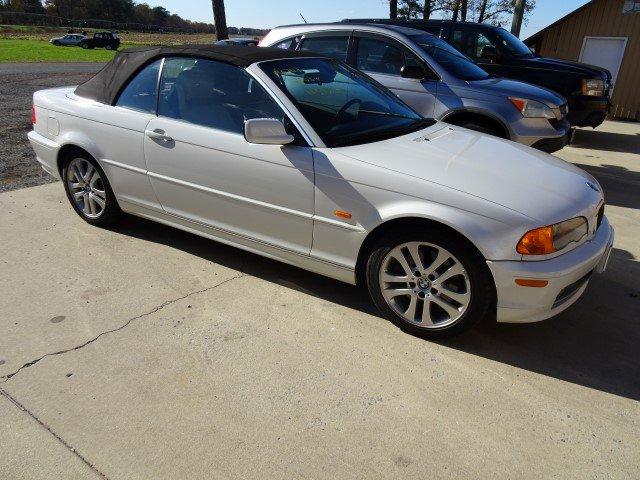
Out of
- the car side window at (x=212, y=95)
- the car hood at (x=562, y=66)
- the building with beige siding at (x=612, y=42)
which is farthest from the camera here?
the building with beige siding at (x=612, y=42)

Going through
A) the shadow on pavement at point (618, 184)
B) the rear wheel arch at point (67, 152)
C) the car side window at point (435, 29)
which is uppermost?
the car side window at point (435, 29)

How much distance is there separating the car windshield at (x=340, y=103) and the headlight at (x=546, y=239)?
118cm

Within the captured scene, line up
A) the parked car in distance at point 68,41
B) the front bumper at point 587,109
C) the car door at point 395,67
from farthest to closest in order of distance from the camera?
the parked car in distance at point 68,41 < the front bumper at point 587,109 < the car door at point 395,67

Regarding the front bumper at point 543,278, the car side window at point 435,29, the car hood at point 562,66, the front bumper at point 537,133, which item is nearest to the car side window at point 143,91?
the front bumper at point 543,278

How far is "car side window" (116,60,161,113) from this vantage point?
3822mm

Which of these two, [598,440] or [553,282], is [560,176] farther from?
[598,440]

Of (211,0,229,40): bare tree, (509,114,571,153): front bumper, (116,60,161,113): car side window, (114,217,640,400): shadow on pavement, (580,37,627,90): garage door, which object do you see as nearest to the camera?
(114,217,640,400): shadow on pavement

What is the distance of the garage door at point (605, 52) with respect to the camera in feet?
41.0

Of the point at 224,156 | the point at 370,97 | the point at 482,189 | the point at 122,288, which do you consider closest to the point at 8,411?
the point at 122,288

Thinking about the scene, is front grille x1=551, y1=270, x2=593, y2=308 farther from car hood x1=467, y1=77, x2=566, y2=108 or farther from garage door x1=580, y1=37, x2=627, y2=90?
garage door x1=580, y1=37, x2=627, y2=90

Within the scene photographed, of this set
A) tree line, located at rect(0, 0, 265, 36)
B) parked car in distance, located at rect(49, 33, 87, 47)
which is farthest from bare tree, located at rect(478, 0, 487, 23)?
tree line, located at rect(0, 0, 265, 36)

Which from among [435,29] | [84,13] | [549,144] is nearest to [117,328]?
[549,144]

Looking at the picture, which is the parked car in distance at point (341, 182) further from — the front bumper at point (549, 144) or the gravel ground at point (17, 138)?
the front bumper at point (549, 144)

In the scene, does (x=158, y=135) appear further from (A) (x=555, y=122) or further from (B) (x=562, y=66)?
(B) (x=562, y=66)
